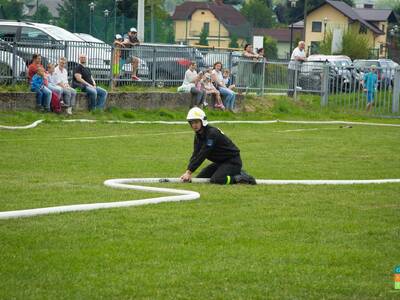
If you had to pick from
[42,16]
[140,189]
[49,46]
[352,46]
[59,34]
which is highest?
[42,16]

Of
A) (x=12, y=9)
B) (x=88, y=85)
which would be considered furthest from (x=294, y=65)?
(x=12, y=9)

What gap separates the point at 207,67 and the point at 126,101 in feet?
14.5

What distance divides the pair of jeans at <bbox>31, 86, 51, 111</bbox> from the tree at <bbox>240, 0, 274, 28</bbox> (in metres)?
93.1

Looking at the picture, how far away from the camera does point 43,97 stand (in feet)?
72.5

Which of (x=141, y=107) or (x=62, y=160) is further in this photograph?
(x=141, y=107)

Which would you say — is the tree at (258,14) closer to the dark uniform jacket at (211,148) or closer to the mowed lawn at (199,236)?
the mowed lawn at (199,236)

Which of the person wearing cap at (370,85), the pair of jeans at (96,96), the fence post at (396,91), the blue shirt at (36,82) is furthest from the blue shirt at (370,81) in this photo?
the blue shirt at (36,82)

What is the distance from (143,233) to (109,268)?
1416 millimetres

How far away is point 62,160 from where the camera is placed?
49.1ft

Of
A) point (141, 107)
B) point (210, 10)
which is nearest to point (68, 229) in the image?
point (141, 107)

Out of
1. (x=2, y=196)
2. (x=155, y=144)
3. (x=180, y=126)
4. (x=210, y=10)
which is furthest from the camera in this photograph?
(x=210, y=10)

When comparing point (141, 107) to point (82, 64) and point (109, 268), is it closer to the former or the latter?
point (82, 64)

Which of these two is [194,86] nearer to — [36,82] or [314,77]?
[36,82]

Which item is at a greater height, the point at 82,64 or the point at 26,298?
the point at 82,64
